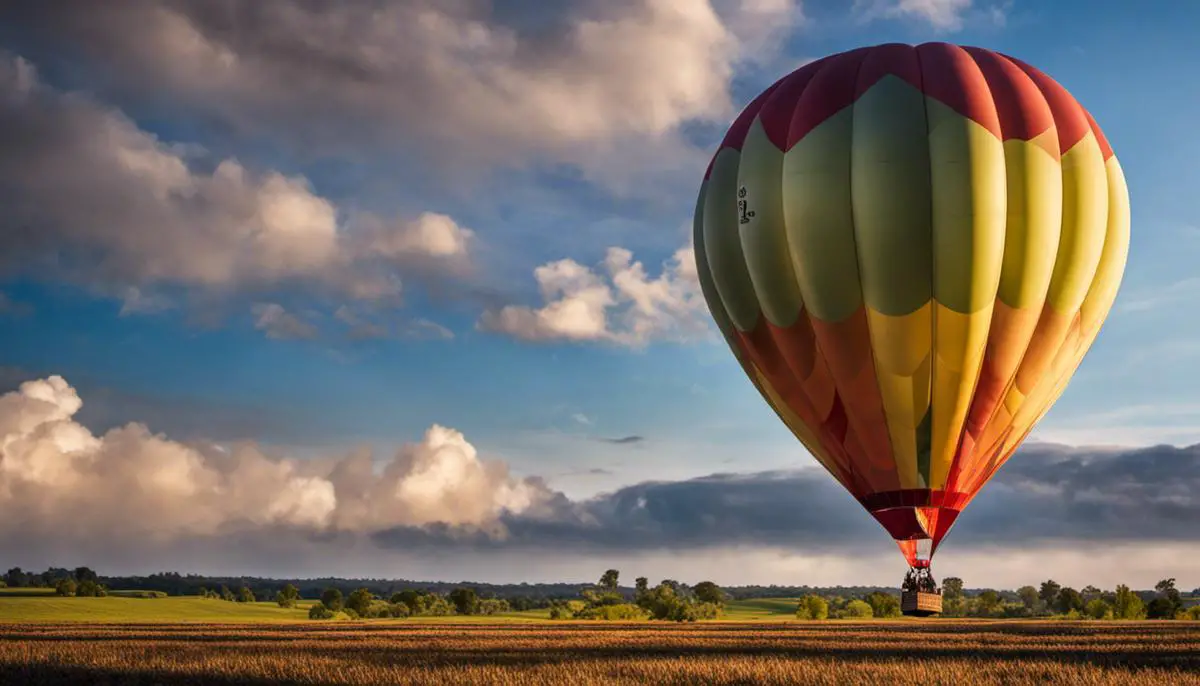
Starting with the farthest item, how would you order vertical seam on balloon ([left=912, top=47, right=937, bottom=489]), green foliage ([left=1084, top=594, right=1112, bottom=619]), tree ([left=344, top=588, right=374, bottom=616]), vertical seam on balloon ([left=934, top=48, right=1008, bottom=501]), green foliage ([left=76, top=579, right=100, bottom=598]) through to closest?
1. green foliage ([left=76, top=579, right=100, bottom=598])
2. green foliage ([left=1084, top=594, right=1112, bottom=619])
3. tree ([left=344, top=588, right=374, bottom=616])
4. vertical seam on balloon ([left=934, top=48, right=1008, bottom=501])
5. vertical seam on balloon ([left=912, top=47, right=937, bottom=489])

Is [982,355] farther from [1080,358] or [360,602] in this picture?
[360,602]

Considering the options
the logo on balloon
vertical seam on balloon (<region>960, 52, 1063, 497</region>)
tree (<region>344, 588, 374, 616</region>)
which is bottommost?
tree (<region>344, 588, 374, 616</region>)

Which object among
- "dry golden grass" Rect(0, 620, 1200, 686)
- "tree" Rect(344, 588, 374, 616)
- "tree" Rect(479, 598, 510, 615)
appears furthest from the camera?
"tree" Rect(479, 598, 510, 615)

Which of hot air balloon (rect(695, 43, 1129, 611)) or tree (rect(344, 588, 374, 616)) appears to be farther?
tree (rect(344, 588, 374, 616))

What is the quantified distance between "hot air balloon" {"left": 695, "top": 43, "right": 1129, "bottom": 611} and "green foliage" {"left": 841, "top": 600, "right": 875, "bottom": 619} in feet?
355

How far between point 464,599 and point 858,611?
2029 inches

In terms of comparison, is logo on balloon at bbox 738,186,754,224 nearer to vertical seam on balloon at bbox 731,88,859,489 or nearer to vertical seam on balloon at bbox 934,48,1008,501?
vertical seam on balloon at bbox 731,88,859,489

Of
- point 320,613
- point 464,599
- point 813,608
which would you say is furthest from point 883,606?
point 320,613

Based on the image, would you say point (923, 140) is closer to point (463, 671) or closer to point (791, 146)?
point (791, 146)

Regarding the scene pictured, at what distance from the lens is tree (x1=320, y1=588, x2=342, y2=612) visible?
142m

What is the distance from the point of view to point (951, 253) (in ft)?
93.2

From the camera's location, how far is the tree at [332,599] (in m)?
142

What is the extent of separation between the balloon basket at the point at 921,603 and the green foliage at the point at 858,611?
108 m

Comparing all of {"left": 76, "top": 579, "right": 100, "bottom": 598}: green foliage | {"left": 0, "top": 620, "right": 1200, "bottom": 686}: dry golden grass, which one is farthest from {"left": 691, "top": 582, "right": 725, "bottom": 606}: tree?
{"left": 0, "top": 620, "right": 1200, "bottom": 686}: dry golden grass
